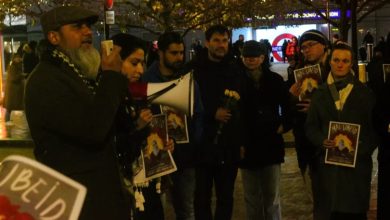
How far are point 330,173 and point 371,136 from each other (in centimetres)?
47

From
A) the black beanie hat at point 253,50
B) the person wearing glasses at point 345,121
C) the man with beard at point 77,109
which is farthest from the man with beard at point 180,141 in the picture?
the man with beard at point 77,109

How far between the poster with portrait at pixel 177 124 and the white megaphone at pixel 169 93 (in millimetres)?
359

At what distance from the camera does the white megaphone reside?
401cm

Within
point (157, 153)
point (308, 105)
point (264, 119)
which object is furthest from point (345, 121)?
point (157, 153)

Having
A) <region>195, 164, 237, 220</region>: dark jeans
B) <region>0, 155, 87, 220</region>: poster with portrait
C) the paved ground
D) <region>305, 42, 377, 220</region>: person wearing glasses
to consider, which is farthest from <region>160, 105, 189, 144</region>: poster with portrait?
<region>0, 155, 87, 220</region>: poster with portrait

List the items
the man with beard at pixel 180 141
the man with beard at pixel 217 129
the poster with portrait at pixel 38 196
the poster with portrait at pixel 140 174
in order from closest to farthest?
the poster with portrait at pixel 38 196 < the poster with portrait at pixel 140 174 < the man with beard at pixel 180 141 < the man with beard at pixel 217 129

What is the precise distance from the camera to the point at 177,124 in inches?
193

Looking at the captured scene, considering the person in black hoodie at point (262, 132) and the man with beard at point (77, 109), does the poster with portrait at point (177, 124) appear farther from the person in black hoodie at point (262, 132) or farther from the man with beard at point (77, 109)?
the man with beard at point (77, 109)

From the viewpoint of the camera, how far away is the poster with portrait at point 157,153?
4465 millimetres

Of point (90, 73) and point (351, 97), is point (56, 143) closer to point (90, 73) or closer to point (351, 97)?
point (90, 73)

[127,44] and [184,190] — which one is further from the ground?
[127,44]

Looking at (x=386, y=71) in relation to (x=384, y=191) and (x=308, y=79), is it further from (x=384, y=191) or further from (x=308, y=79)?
(x=384, y=191)

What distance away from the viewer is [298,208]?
696 cm

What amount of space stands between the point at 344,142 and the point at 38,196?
3.24 meters
